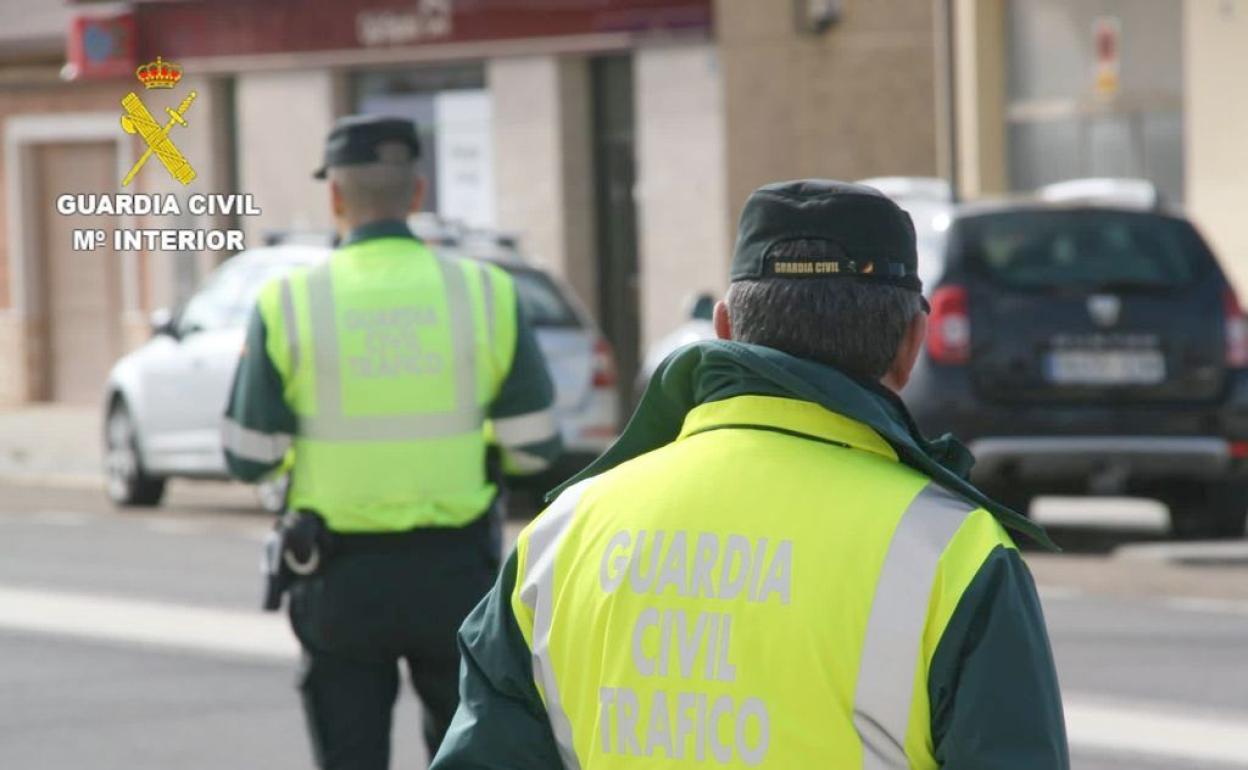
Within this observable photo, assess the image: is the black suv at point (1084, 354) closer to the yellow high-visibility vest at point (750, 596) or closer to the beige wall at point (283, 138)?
the yellow high-visibility vest at point (750, 596)

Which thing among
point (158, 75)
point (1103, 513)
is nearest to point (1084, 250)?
point (1103, 513)

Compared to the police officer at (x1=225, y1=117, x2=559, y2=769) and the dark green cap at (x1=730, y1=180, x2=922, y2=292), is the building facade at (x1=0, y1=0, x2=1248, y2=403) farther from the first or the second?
the dark green cap at (x1=730, y1=180, x2=922, y2=292)

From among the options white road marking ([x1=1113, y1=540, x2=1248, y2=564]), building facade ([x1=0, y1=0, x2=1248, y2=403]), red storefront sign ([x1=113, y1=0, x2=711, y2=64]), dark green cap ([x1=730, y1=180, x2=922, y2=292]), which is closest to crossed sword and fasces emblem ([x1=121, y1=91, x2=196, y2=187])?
dark green cap ([x1=730, y1=180, x2=922, y2=292])

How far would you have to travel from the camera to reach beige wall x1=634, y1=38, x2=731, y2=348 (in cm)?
2258

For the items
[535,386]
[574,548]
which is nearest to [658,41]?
[535,386]

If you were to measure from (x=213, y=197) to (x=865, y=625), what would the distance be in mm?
2617

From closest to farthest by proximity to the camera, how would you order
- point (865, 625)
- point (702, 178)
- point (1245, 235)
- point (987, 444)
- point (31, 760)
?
point (865, 625) → point (31, 760) → point (987, 444) → point (1245, 235) → point (702, 178)

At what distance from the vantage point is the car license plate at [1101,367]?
1320 cm

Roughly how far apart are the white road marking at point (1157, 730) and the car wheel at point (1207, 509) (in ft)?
16.6

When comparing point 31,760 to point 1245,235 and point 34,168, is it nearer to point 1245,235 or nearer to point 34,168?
point 1245,235

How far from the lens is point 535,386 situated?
18.2ft

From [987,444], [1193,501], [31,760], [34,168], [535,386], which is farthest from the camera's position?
[34,168]

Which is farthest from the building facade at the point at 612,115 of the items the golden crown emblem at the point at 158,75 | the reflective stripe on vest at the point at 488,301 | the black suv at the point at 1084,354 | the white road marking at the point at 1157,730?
the golden crown emblem at the point at 158,75

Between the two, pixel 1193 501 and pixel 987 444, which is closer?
pixel 987 444
